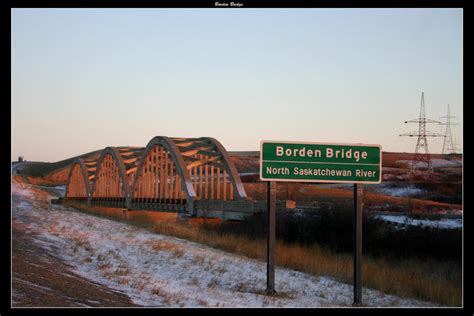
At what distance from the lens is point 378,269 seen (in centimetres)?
1673

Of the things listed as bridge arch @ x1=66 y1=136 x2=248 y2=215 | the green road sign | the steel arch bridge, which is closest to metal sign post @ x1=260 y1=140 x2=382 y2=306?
the green road sign

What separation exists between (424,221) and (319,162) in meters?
16.1

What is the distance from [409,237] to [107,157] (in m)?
49.1

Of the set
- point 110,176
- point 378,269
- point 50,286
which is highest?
point 50,286

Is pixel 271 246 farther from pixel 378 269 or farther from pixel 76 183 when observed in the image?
pixel 76 183

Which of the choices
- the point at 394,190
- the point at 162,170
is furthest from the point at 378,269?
the point at 394,190

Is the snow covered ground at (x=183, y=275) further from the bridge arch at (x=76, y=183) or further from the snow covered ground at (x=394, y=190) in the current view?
the bridge arch at (x=76, y=183)

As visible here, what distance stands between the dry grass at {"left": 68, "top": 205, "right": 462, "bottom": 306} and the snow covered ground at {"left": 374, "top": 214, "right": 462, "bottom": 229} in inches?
209

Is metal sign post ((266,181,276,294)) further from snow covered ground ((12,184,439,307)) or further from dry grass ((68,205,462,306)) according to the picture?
dry grass ((68,205,462,306))

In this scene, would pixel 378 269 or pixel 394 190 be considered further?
pixel 394 190
